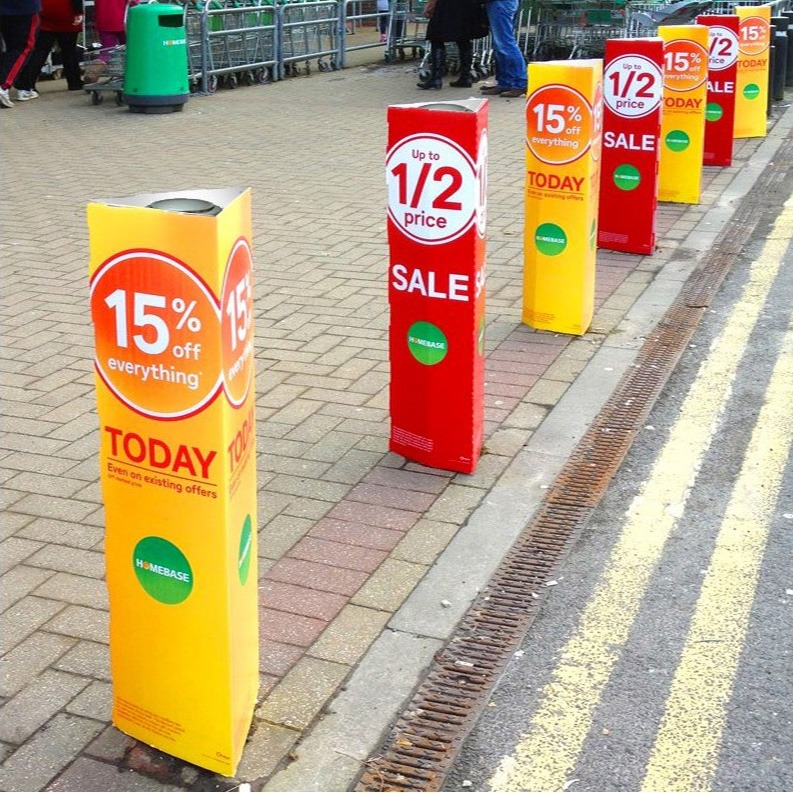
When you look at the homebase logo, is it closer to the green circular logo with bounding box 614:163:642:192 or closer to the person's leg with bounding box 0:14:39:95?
the green circular logo with bounding box 614:163:642:192

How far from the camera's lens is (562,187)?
648 cm

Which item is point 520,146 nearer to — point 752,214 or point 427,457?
point 752,214

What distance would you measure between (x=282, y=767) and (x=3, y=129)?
38.4 ft

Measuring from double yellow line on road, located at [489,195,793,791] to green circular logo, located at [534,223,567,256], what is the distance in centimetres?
103

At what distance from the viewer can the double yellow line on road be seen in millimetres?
3357

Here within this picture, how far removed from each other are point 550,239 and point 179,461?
4.00 m

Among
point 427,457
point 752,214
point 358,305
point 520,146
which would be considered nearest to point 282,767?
point 427,457

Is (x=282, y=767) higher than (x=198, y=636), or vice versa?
(x=198, y=636)

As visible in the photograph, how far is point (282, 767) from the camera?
3.28 metres

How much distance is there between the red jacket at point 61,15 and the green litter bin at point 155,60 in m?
1.46

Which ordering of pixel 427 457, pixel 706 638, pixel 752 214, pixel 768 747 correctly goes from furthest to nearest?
pixel 752 214 < pixel 427 457 < pixel 706 638 < pixel 768 747

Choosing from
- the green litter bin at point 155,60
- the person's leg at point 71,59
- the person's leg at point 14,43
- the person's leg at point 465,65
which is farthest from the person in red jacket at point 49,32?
the person's leg at point 465,65

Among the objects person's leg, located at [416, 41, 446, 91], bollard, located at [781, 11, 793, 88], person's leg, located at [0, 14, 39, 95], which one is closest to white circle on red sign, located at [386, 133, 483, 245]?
person's leg, located at [0, 14, 39, 95]

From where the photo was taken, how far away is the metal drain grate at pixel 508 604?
3359 millimetres
